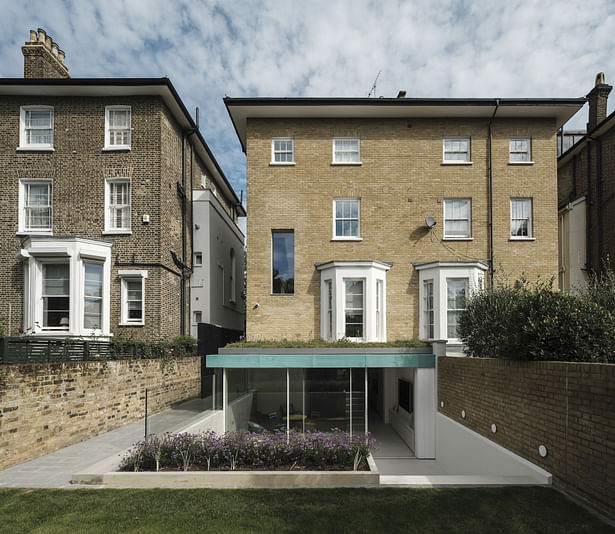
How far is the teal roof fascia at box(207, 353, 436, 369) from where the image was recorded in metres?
13.2

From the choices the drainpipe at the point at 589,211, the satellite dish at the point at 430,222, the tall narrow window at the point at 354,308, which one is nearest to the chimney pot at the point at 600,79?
the drainpipe at the point at 589,211

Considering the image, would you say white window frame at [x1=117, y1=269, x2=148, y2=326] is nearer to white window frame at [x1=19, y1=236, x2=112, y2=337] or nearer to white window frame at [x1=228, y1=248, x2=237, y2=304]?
white window frame at [x1=19, y1=236, x2=112, y2=337]

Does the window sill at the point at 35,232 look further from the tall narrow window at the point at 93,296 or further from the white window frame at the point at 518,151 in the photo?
the white window frame at the point at 518,151

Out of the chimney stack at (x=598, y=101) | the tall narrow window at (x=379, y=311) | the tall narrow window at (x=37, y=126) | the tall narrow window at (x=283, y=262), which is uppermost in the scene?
the chimney stack at (x=598, y=101)

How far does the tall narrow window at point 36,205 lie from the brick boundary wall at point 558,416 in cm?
1688

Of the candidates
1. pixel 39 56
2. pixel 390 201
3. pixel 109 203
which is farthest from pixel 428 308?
pixel 39 56

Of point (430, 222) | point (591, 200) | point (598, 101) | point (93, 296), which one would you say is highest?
point (598, 101)

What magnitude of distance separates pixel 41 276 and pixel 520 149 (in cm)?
1917

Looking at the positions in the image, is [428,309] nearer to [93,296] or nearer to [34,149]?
[93,296]

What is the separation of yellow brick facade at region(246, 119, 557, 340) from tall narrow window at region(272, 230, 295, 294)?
213mm

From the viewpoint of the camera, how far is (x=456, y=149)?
1733 centimetres

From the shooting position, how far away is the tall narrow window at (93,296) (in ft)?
52.0

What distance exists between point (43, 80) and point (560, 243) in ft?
82.5

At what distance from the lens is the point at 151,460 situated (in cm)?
842
